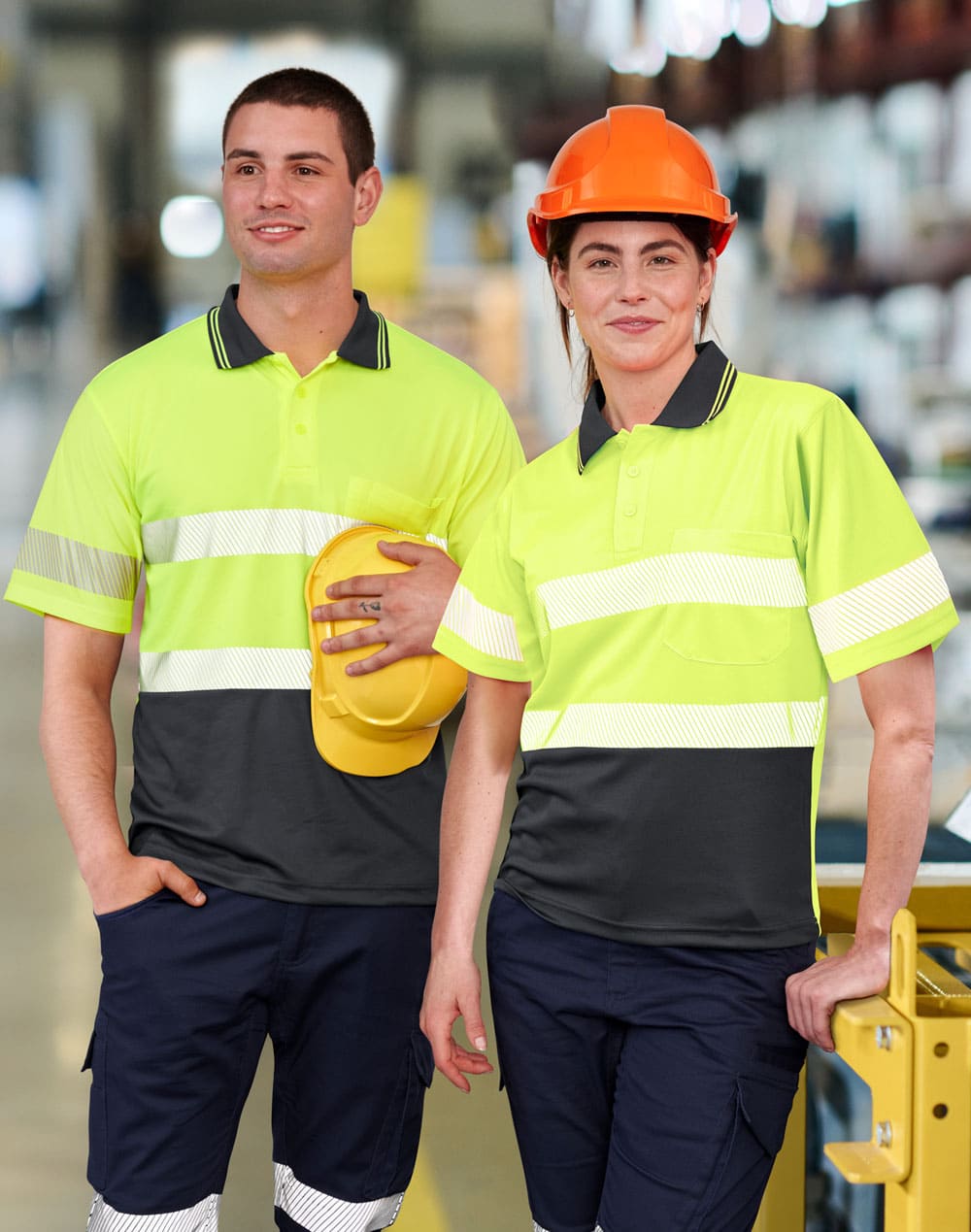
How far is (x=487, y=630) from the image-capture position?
1.51m

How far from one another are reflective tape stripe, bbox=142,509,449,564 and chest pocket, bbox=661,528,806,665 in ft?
1.60

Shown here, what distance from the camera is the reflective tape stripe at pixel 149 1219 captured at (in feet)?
5.49

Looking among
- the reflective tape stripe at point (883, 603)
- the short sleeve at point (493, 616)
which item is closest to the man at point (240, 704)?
the short sleeve at point (493, 616)

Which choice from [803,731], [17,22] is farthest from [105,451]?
[17,22]

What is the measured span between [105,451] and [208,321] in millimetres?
194

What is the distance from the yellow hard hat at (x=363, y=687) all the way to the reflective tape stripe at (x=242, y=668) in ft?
0.07

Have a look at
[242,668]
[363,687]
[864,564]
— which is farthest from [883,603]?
[242,668]

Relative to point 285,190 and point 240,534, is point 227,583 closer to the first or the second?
point 240,534

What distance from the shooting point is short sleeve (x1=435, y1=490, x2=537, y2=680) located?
149cm

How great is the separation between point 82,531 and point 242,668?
22 centimetres

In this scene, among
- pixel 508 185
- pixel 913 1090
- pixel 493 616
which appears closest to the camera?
pixel 913 1090

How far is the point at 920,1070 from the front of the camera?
1.21 metres

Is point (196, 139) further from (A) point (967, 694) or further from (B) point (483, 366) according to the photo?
(A) point (967, 694)

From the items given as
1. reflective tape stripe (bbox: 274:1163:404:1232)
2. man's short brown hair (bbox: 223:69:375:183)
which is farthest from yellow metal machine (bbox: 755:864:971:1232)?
man's short brown hair (bbox: 223:69:375:183)
